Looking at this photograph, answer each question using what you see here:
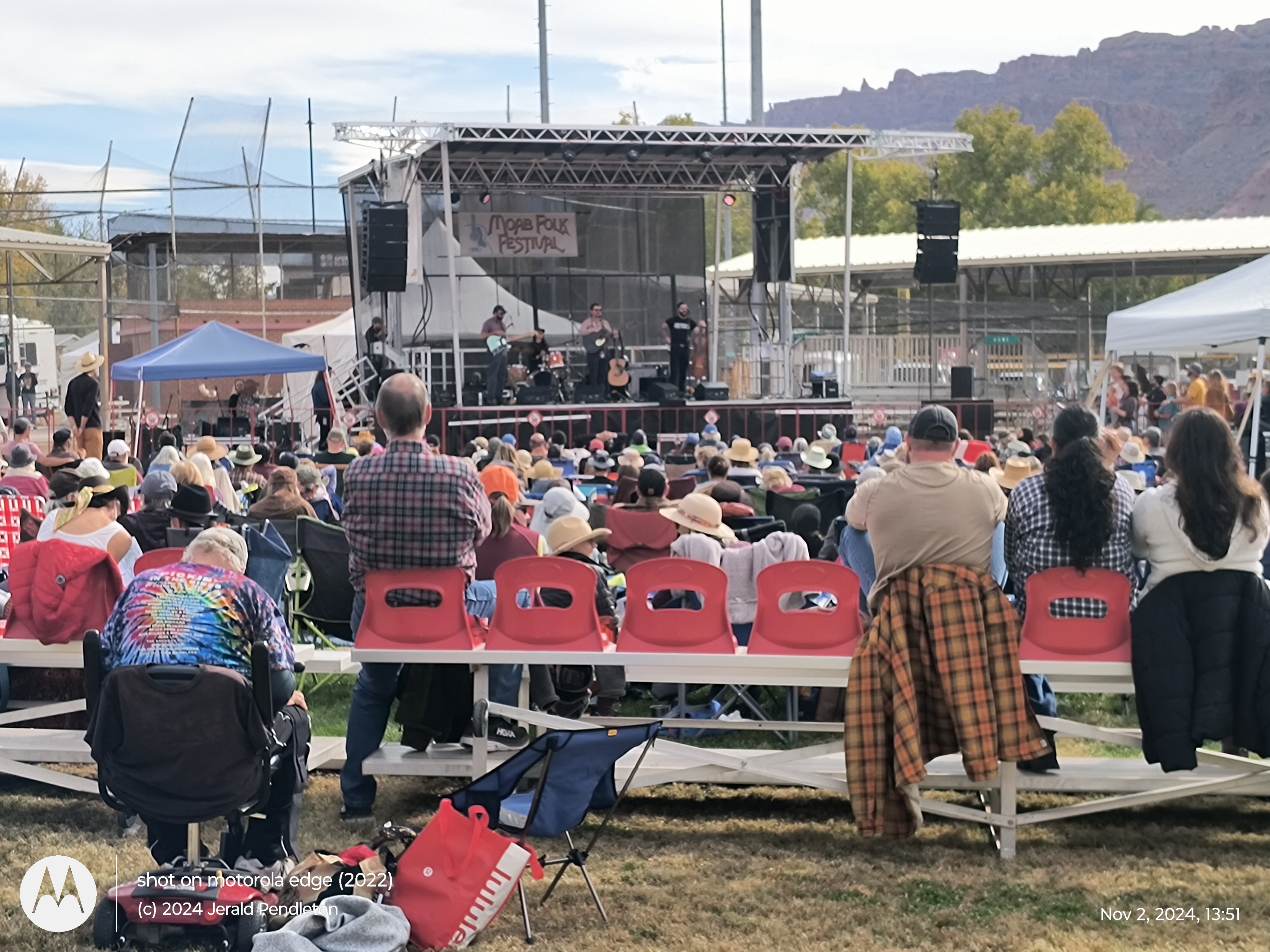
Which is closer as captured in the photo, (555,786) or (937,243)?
(555,786)

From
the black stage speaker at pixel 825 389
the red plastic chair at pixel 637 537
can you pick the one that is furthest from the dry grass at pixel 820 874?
the black stage speaker at pixel 825 389

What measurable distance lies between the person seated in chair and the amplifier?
16326 millimetres

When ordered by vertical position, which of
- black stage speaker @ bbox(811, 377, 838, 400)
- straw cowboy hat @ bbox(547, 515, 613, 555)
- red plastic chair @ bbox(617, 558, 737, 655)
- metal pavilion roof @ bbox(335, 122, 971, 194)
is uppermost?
metal pavilion roof @ bbox(335, 122, 971, 194)

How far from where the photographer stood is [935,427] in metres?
4.75

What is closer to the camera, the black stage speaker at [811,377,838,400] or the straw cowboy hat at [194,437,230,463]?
the straw cowboy hat at [194,437,230,463]

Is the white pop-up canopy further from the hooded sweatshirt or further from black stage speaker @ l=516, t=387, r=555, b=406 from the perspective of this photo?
black stage speaker @ l=516, t=387, r=555, b=406

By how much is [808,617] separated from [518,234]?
755 inches

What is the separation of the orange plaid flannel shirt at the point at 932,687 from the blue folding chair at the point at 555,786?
774 mm

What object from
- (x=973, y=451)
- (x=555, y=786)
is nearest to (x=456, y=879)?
(x=555, y=786)

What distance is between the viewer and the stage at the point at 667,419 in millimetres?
19000

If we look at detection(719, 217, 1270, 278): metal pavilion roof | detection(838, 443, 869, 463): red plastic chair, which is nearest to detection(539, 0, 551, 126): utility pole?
detection(719, 217, 1270, 278): metal pavilion roof

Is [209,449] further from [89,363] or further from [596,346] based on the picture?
[596,346]

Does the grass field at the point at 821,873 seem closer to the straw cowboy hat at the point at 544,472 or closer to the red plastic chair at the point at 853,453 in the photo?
the straw cowboy hat at the point at 544,472

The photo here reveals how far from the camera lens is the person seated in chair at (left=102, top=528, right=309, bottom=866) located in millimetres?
4125
